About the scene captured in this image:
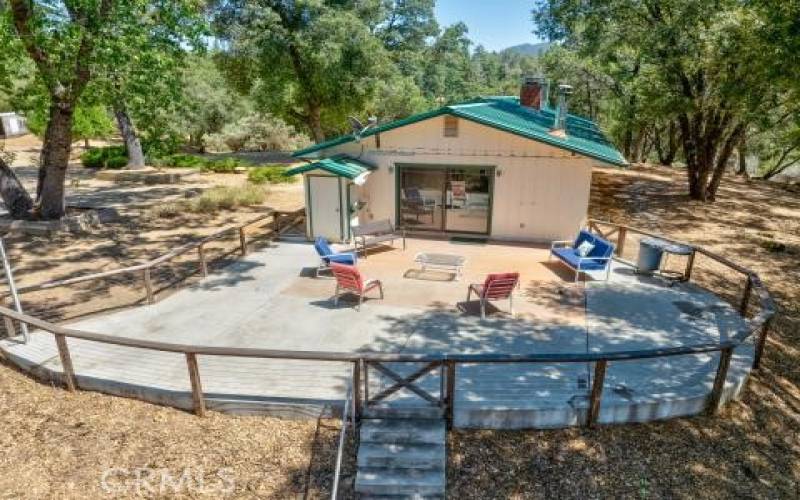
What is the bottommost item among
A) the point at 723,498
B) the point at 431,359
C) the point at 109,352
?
the point at 723,498

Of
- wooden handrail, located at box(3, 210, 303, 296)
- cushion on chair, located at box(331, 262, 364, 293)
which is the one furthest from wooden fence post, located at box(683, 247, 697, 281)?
wooden handrail, located at box(3, 210, 303, 296)

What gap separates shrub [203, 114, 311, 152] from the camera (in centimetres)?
4162

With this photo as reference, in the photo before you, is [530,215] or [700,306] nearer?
[700,306]

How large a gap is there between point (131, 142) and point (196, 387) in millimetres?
28559

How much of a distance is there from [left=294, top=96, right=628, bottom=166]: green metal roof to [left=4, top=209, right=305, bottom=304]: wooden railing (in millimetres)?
2369

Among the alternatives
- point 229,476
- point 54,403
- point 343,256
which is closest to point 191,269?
point 343,256

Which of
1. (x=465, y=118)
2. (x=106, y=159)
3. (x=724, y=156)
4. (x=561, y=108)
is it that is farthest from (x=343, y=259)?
(x=106, y=159)

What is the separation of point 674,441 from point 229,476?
548cm

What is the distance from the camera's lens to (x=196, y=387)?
6.46 meters

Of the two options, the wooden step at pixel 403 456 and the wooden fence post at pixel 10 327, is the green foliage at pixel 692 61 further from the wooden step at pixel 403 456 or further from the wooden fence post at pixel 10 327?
the wooden fence post at pixel 10 327

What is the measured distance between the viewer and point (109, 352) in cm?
783

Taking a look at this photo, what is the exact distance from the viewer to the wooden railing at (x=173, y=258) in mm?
8727

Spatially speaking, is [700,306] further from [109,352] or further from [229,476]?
[109,352]

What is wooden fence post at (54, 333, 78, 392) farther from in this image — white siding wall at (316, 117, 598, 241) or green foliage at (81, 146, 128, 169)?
green foliage at (81, 146, 128, 169)
